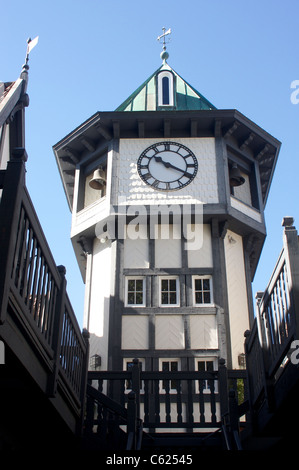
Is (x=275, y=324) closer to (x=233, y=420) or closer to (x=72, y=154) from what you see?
(x=233, y=420)

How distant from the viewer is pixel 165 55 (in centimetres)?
2117

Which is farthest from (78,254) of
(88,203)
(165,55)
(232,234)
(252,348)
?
(252,348)

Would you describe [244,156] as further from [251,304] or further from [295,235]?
[295,235]

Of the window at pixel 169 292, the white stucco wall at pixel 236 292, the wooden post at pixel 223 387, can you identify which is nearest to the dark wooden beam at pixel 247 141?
the white stucco wall at pixel 236 292

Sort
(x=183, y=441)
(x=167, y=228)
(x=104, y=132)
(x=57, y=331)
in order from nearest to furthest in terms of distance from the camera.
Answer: (x=57, y=331) < (x=183, y=441) < (x=167, y=228) < (x=104, y=132)

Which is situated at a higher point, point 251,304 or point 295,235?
point 251,304

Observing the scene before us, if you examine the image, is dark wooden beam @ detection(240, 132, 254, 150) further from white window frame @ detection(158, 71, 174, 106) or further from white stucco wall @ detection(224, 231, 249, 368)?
white stucco wall @ detection(224, 231, 249, 368)

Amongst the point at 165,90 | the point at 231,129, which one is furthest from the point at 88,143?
the point at 231,129

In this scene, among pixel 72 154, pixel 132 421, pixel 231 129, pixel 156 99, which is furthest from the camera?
pixel 156 99

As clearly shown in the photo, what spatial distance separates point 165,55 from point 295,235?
55.7 feet

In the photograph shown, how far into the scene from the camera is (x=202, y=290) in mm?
15344

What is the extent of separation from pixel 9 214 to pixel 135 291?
1075cm

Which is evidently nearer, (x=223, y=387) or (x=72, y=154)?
(x=223, y=387)

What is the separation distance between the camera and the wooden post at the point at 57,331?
605 centimetres
